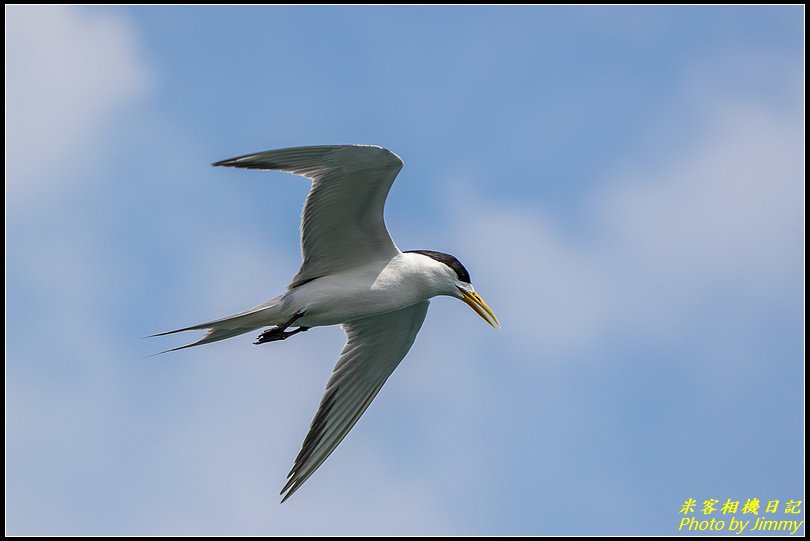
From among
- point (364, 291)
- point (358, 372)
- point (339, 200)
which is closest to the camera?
point (339, 200)

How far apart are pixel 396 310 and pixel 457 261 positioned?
825mm

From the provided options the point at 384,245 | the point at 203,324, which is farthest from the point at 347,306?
the point at 203,324

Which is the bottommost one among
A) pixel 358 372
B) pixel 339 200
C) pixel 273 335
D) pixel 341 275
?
pixel 358 372

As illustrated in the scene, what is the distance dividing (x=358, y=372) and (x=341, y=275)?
1353mm

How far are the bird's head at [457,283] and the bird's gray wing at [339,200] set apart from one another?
42cm

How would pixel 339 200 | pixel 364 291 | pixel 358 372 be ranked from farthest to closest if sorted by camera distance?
pixel 358 372
pixel 364 291
pixel 339 200

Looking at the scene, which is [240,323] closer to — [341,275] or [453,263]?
[341,275]

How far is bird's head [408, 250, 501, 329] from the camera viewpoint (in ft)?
33.6

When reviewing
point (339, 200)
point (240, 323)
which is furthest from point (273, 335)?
point (339, 200)

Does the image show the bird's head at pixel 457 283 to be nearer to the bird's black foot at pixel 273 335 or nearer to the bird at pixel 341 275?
the bird at pixel 341 275

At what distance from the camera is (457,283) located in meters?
10.3

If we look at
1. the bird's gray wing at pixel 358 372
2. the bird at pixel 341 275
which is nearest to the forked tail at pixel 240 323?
the bird at pixel 341 275

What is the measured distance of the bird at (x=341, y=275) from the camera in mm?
9414

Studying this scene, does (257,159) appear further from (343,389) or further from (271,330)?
(343,389)
